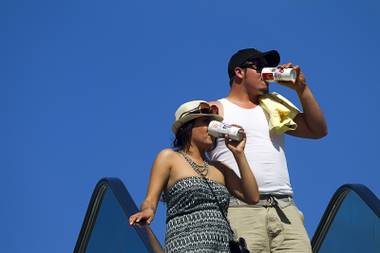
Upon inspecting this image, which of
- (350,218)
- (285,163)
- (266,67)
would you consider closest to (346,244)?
(350,218)

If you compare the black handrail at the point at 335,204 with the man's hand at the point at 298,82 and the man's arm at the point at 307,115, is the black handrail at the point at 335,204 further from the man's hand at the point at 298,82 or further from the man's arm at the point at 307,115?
the man's hand at the point at 298,82

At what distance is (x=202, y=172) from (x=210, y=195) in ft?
0.67

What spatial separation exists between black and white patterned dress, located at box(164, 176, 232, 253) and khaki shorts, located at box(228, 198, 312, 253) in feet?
1.31

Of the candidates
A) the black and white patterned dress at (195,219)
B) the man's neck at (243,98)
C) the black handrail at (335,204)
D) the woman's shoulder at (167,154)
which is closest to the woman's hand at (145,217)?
the black and white patterned dress at (195,219)

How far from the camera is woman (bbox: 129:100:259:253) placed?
602 centimetres

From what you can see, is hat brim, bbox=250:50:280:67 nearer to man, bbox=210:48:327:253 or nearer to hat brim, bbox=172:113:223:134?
man, bbox=210:48:327:253

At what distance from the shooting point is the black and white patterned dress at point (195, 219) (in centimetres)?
599

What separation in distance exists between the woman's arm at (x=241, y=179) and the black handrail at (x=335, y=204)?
1.10m

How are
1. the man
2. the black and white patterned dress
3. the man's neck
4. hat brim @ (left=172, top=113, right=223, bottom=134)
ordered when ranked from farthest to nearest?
the man's neck
the man
hat brim @ (left=172, top=113, right=223, bottom=134)
the black and white patterned dress

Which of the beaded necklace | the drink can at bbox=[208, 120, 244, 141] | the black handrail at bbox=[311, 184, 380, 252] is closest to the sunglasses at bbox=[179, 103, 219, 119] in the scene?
the drink can at bbox=[208, 120, 244, 141]

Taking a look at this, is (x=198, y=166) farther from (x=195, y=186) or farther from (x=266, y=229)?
(x=266, y=229)

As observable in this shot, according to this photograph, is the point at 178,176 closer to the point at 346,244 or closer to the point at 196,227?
the point at 196,227

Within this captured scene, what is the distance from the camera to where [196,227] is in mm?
6016

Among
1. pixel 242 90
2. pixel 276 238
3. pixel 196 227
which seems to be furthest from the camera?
pixel 242 90
